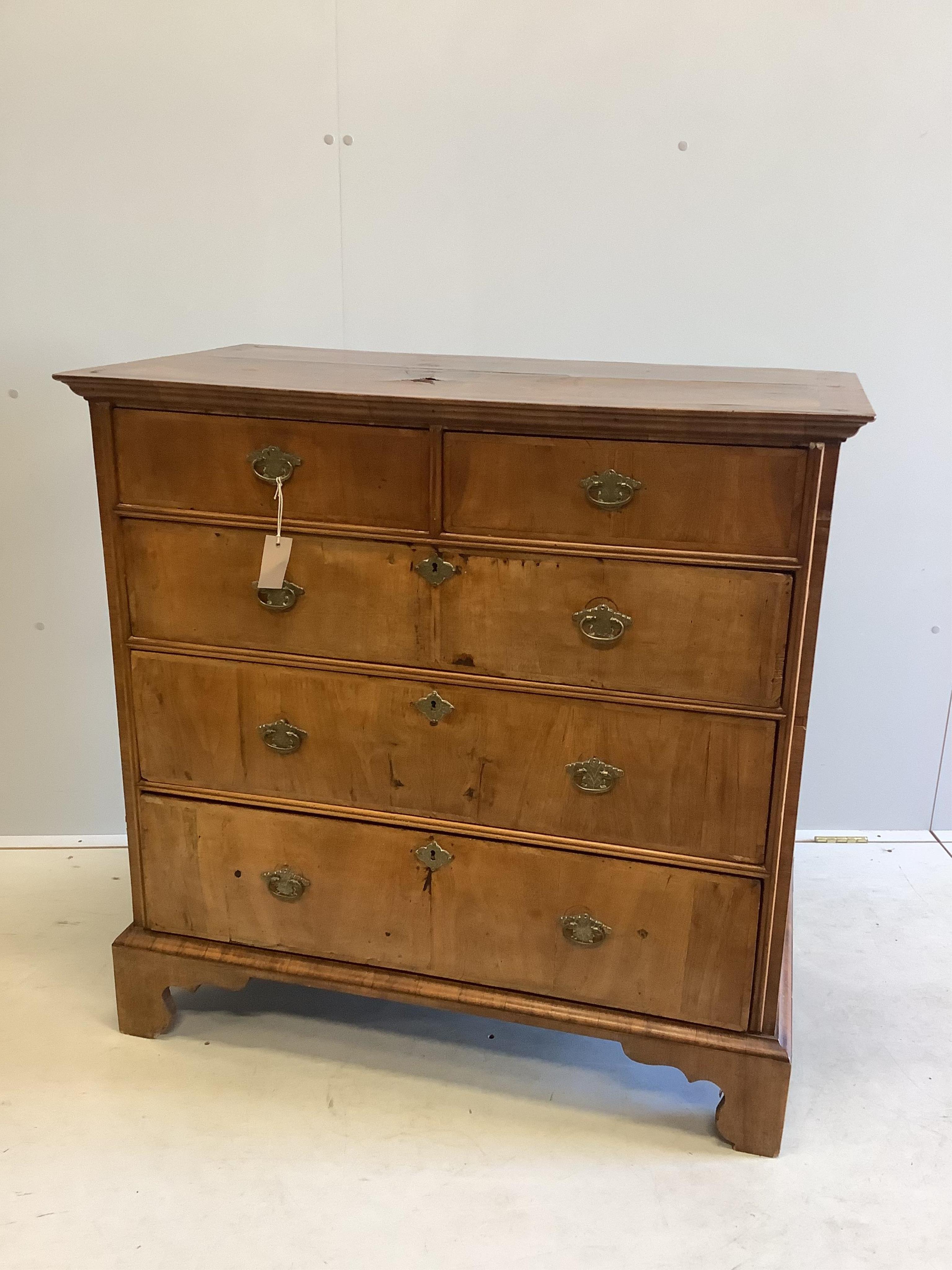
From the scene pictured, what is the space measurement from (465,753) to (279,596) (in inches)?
15.3

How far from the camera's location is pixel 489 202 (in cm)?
222

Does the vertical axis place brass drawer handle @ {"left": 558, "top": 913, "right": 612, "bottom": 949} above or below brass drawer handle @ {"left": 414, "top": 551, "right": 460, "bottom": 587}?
below

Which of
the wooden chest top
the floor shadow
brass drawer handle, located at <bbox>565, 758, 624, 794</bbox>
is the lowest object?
the floor shadow

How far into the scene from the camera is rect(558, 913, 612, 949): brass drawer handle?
171cm

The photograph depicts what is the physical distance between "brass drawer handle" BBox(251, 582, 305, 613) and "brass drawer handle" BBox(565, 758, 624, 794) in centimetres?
51

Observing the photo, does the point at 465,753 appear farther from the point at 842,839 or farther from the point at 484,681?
the point at 842,839

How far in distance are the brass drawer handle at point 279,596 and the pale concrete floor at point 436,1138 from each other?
84 centimetres

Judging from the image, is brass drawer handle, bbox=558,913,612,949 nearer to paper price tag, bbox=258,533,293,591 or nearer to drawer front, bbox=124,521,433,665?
drawer front, bbox=124,521,433,665

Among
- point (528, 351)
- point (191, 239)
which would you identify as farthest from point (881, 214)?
point (191, 239)

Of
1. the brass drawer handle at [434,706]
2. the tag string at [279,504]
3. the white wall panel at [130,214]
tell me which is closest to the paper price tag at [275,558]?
the tag string at [279,504]

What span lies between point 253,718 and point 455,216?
3.83 ft

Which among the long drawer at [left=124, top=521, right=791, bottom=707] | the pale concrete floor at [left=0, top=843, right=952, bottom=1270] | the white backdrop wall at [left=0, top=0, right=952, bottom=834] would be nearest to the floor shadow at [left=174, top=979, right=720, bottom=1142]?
the pale concrete floor at [left=0, top=843, right=952, bottom=1270]

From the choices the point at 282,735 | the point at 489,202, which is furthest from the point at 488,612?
the point at 489,202

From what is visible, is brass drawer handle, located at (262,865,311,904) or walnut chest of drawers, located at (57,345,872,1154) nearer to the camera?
walnut chest of drawers, located at (57,345,872,1154)
